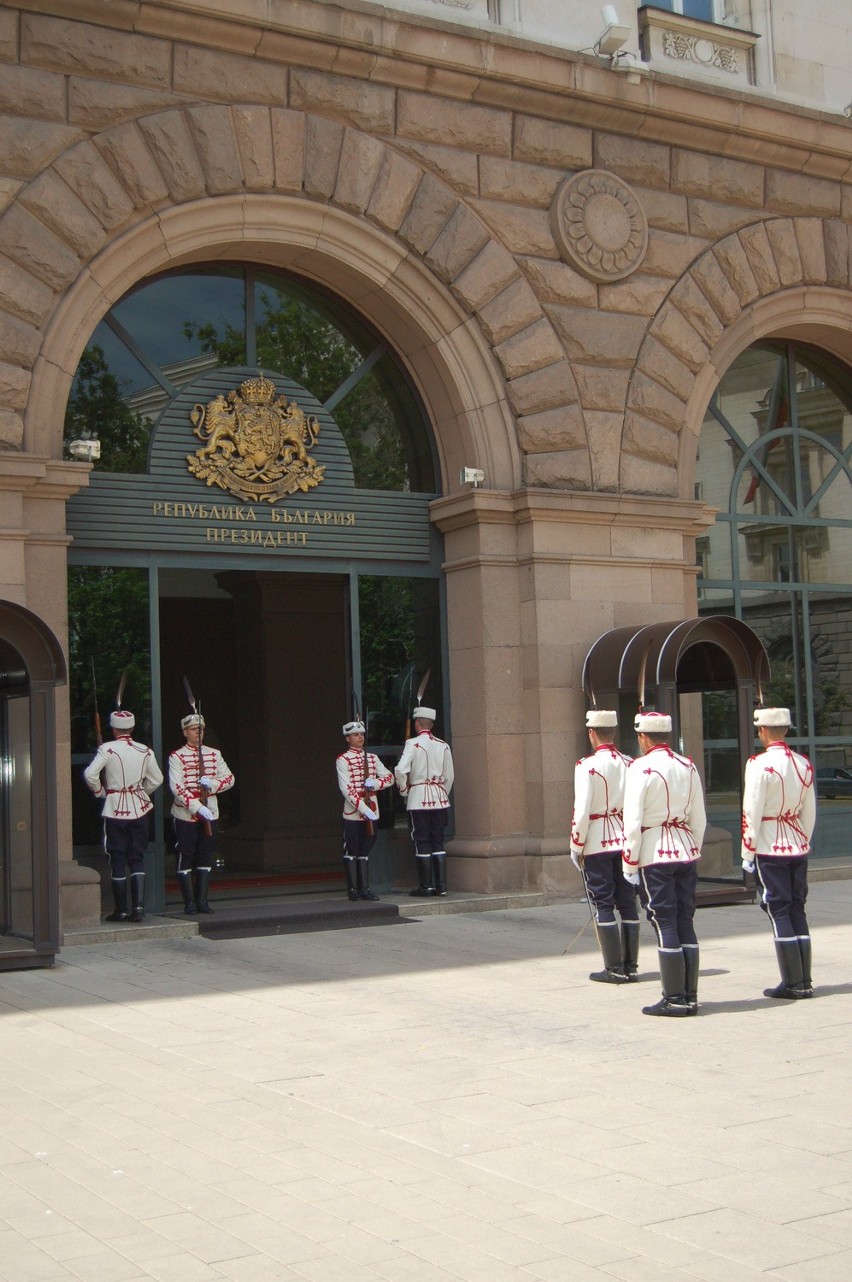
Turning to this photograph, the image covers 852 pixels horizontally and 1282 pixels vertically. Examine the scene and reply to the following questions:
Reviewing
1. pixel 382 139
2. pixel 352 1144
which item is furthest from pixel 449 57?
pixel 352 1144

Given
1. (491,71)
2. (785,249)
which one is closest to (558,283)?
(491,71)

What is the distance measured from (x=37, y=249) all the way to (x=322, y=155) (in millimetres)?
3012

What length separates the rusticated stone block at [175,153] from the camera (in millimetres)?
13484

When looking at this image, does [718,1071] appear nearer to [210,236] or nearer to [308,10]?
[210,236]

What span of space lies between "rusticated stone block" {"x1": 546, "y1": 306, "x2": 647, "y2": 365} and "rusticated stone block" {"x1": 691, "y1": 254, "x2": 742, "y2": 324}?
106 centimetres

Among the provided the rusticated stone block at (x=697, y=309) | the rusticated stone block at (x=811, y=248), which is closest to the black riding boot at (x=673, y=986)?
the rusticated stone block at (x=697, y=309)

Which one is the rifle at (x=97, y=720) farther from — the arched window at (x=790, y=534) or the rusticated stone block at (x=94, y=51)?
the arched window at (x=790, y=534)

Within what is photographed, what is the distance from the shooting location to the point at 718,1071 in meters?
7.57

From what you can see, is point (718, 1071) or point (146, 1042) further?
point (146, 1042)

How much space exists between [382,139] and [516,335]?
2.29m

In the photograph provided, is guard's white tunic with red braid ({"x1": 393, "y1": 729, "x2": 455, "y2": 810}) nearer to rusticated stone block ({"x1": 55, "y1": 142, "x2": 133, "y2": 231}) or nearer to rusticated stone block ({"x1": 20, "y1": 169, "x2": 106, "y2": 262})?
rusticated stone block ({"x1": 20, "y1": 169, "x2": 106, "y2": 262})

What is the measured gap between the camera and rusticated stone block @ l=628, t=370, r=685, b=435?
16109 mm

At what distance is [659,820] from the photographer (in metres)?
9.41

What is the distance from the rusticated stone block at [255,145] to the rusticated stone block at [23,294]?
2.28 m
